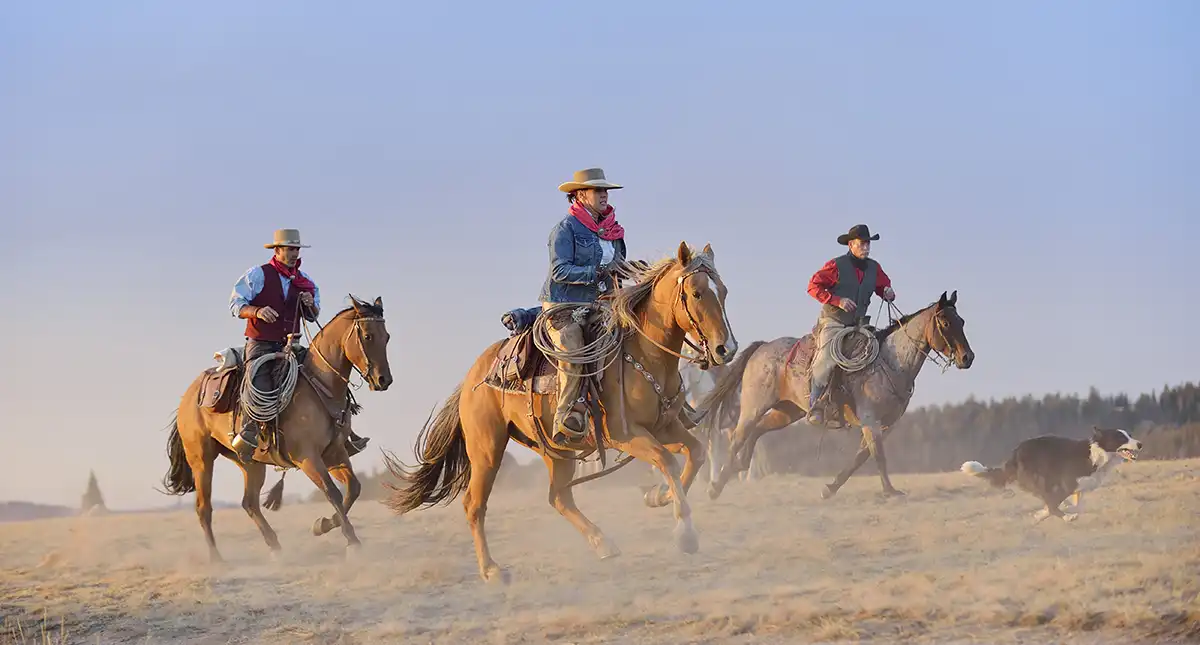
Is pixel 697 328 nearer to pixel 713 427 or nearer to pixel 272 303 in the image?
pixel 272 303

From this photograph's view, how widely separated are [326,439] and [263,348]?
118 cm

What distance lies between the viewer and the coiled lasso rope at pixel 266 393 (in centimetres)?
1375

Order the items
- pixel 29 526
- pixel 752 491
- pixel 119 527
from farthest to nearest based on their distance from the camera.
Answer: pixel 29 526 < pixel 119 527 < pixel 752 491

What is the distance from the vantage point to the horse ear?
33.9 ft

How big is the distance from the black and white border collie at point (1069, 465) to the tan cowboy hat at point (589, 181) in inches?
220

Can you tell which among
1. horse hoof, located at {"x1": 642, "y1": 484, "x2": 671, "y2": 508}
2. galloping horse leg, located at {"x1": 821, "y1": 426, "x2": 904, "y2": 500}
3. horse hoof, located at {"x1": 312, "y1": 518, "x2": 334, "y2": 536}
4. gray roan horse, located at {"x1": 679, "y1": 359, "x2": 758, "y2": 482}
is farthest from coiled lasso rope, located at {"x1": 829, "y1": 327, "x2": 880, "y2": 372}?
horse hoof, located at {"x1": 312, "y1": 518, "x2": 334, "y2": 536}

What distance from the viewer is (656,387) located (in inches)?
425

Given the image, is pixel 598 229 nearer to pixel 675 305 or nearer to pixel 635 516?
pixel 675 305

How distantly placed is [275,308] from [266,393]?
94cm

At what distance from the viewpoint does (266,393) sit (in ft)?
45.1

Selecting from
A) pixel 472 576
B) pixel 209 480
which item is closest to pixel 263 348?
pixel 209 480

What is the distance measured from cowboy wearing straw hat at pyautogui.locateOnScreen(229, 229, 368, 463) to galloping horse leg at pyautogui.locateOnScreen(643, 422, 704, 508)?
4.66m

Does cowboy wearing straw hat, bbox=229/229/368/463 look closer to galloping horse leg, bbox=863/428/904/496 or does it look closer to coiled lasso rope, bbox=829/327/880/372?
coiled lasso rope, bbox=829/327/880/372

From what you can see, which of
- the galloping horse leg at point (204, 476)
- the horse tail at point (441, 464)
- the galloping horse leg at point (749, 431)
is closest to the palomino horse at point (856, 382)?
the galloping horse leg at point (749, 431)
